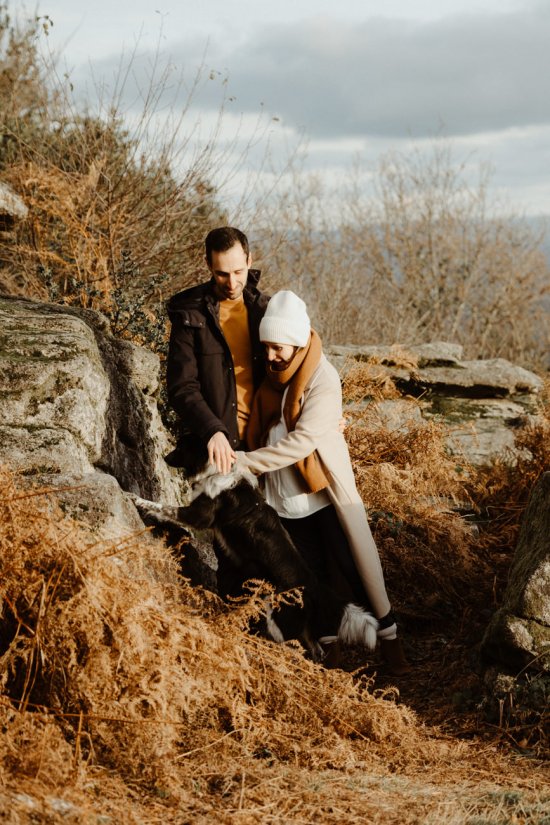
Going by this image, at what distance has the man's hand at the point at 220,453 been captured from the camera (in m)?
4.73

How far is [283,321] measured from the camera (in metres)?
4.91

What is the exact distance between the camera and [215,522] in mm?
4738

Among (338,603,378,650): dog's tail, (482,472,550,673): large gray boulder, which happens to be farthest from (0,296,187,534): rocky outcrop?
(482,472,550,673): large gray boulder

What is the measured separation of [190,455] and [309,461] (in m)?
0.65

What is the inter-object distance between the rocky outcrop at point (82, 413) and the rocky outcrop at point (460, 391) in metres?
3.40

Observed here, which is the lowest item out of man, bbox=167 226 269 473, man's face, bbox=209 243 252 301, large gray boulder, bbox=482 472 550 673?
large gray boulder, bbox=482 472 550 673

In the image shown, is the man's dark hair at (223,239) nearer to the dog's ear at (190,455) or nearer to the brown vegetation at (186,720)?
the dog's ear at (190,455)

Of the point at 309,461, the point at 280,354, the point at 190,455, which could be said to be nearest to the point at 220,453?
the point at 190,455

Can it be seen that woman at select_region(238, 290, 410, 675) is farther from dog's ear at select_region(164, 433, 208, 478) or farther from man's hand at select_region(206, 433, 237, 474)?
dog's ear at select_region(164, 433, 208, 478)

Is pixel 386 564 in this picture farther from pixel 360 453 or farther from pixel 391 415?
pixel 391 415

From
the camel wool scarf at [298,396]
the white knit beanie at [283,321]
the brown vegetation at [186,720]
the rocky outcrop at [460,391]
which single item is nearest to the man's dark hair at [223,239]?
the white knit beanie at [283,321]

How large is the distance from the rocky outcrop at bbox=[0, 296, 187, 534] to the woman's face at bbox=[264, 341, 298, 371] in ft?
3.49

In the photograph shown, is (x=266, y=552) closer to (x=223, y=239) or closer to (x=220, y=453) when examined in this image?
(x=220, y=453)

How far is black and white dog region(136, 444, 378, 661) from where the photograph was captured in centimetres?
473
